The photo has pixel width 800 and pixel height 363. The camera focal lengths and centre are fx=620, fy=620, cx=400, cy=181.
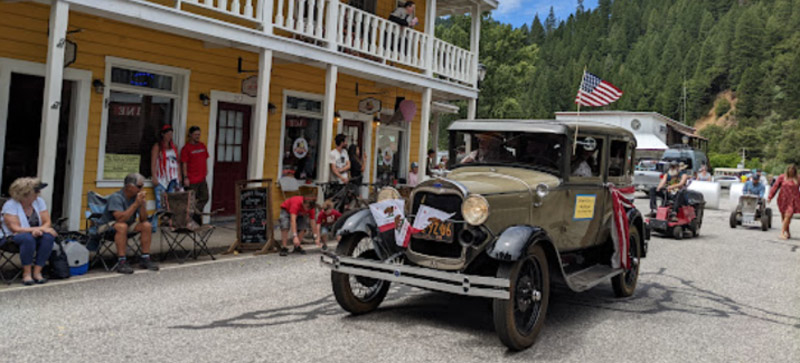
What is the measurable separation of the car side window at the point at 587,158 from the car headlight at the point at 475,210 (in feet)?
5.44

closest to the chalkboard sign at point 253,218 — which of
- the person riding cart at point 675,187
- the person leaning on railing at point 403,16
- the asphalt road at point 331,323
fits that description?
the asphalt road at point 331,323

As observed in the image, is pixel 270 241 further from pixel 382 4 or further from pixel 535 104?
pixel 535 104

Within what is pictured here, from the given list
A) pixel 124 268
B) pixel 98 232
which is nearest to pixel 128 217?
pixel 98 232

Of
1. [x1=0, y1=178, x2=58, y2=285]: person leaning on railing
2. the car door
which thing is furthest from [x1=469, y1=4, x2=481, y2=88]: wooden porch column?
[x1=0, y1=178, x2=58, y2=285]: person leaning on railing

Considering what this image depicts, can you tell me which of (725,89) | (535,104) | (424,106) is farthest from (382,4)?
(725,89)

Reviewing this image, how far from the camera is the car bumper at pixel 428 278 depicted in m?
4.79

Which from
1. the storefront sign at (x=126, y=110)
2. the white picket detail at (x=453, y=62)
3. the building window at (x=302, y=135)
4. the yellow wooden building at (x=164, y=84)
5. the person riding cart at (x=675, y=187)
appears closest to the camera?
the yellow wooden building at (x=164, y=84)

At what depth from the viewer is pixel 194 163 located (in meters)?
10.3

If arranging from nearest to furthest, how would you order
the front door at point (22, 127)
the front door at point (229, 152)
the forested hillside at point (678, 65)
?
the front door at point (22, 127) < the front door at point (229, 152) < the forested hillside at point (678, 65)

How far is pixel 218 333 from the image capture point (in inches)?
201

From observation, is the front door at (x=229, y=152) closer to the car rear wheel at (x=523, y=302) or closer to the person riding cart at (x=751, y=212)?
the car rear wheel at (x=523, y=302)

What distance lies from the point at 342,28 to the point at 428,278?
8.43 meters

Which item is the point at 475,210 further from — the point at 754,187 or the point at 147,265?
the point at 754,187

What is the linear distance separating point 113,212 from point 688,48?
153 metres
